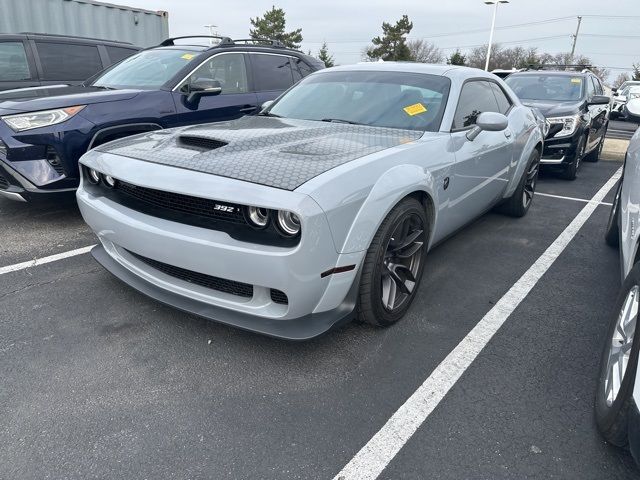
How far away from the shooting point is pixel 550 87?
7738mm

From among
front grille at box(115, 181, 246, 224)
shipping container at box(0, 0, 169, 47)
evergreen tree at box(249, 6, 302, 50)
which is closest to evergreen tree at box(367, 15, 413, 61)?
evergreen tree at box(249, 6, 302, 50)

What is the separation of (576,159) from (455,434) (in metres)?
6.27

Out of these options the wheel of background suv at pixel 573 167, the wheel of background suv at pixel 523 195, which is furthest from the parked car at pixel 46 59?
the wheel of background suv at pixel 573 167

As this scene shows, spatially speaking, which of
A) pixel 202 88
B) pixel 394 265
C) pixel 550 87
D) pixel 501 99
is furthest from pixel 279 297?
pixel 550 87

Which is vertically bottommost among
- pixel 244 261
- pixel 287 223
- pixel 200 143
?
pixel 244 261

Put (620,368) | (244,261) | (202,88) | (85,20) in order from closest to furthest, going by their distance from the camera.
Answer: (620,368) → (244,261) → (202,88) → (85,20)

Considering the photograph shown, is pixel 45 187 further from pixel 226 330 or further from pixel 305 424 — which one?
pixel 305 424

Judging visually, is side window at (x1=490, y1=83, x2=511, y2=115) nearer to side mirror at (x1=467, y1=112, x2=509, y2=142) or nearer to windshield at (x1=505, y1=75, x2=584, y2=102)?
side mirror at (x1=467, y1=112, x2=509, y2=142)

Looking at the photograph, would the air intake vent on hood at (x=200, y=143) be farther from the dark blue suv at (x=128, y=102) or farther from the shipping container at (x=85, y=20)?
the shipping container at (x=85, y=20)

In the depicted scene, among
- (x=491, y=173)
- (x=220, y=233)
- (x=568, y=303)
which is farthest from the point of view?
(x=491, y=173)

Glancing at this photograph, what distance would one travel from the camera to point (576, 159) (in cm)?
695

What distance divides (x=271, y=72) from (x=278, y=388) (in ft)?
14.6

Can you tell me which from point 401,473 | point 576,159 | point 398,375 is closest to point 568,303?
point 398,375

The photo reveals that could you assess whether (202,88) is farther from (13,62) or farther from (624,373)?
(624,373)
